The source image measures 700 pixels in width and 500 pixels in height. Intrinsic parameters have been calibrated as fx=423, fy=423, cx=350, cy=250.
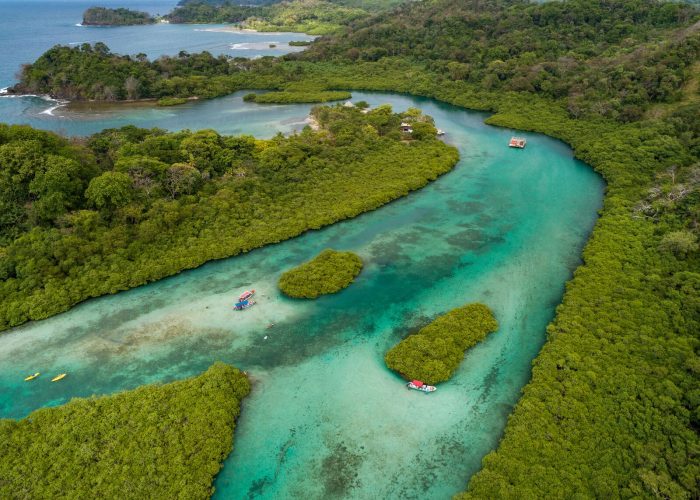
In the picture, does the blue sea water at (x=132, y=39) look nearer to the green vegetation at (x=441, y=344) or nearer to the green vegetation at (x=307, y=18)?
the green vegetation at (x=307, y=18)

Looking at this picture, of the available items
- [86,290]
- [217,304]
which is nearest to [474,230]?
[217,304]

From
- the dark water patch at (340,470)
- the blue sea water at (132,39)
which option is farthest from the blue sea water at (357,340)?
the blue sea water at (132,39)

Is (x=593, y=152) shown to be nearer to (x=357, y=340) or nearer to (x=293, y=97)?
(x=357, y=340)

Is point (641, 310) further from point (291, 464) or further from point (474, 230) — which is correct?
point (291, 464)

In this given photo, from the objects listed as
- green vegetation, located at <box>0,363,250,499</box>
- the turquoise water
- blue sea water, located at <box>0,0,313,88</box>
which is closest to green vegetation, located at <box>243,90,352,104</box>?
the turquoise water

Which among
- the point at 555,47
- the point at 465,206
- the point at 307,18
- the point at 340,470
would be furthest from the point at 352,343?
the point at 307,18

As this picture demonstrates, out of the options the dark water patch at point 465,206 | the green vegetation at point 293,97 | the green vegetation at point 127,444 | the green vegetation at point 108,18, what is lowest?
the green vegetation at point 127,444
